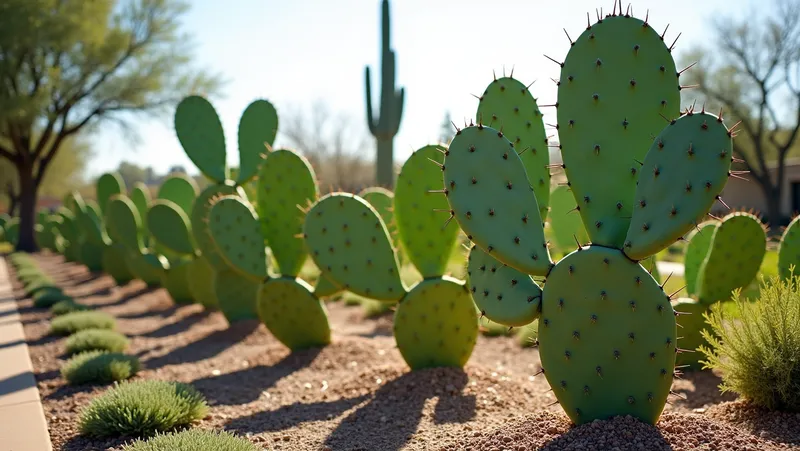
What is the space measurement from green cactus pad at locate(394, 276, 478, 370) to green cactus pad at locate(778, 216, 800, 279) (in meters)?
2.31

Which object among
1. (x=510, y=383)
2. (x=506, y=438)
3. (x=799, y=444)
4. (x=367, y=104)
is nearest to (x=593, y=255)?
(x=506, y=438)

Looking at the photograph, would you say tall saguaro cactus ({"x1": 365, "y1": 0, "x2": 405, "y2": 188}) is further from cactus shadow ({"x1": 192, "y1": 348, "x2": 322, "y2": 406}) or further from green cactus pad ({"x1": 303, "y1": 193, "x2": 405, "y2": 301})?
green cactus pad ({"x1": 303, "y1": 193, "x2": 405, "y2": 301})

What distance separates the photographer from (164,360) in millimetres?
7195

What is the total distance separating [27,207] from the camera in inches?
1025

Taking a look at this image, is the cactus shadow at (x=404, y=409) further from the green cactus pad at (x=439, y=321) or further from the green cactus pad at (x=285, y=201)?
the green cactus pad at (x=285, y=201)

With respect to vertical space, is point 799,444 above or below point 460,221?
below

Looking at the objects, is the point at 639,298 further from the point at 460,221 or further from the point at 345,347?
the point at 345,347

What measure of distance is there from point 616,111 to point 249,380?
401 cm

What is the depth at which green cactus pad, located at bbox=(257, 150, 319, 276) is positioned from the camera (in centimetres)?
688

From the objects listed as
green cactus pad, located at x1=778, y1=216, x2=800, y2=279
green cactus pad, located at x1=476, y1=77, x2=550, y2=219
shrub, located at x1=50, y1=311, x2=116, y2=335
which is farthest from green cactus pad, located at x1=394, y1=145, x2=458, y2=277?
shrub, located at x1=50, y1=311, x2=116, y2=335

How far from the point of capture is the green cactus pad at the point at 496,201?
11.6 ft

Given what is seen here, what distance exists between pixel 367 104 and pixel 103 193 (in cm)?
637

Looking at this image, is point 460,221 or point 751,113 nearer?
point 460,221

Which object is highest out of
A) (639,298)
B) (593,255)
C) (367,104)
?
(367,104)
